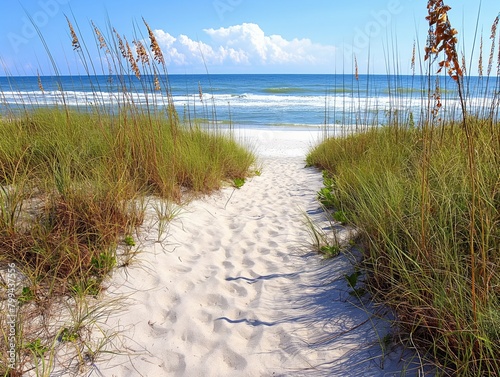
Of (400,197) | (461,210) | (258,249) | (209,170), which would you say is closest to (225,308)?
(258,249)

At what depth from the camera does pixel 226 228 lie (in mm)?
3787

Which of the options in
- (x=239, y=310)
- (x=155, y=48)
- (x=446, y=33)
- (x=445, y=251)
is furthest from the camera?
(x=155, y=48)

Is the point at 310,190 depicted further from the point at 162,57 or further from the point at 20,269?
the point at 20,269

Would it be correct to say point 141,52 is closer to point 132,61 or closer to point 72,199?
point 132,61

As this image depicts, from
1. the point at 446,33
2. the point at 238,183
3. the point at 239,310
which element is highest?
the point at 446,33

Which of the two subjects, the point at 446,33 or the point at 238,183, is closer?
the point at 446,33

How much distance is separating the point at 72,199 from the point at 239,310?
1.55 m

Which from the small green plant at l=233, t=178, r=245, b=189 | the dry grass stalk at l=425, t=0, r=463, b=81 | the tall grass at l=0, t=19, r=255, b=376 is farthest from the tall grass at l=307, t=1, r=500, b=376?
the small green plant at l=233, t=178, r=245, b=189

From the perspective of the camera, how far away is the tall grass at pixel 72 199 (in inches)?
80.0

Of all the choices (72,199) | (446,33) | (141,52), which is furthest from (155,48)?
(446,33)

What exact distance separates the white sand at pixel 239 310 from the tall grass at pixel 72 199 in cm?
24

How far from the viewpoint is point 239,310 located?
2352mm

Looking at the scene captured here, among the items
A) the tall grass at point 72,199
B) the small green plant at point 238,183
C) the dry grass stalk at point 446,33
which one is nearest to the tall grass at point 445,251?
the dry grass stalk at point 446,33

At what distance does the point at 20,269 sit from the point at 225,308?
4.49 feet
